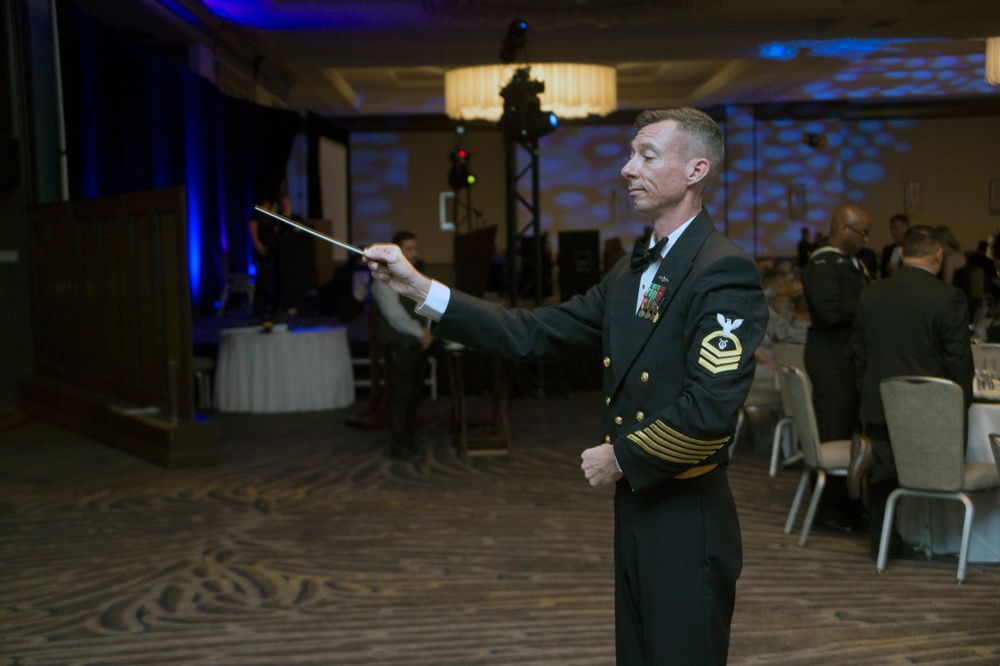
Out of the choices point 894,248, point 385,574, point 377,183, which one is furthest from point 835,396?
point 377,183

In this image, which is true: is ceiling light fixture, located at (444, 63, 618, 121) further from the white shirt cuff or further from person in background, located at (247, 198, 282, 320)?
the white shirt cuff

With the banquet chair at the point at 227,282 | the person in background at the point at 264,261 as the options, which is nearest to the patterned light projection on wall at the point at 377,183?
the banquet chair at the point at 227,282

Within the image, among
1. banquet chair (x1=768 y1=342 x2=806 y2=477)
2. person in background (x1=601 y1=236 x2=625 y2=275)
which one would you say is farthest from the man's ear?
person in background (x1=601 y1=236 x2=625 y2=275)

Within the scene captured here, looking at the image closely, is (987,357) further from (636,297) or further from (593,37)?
(593,37)

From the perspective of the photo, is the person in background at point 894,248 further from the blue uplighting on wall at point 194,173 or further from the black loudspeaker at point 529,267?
the blue uplighting on wall at point 194,173

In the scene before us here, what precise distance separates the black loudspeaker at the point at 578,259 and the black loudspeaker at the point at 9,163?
662 cm

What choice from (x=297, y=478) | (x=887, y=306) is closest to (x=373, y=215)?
(x=297, y=478)

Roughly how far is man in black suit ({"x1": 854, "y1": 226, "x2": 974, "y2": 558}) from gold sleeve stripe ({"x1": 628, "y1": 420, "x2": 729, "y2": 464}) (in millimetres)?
2944

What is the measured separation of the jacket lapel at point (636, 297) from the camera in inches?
76.9

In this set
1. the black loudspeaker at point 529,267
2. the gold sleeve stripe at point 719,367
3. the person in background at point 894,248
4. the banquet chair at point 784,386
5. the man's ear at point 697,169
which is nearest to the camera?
the gold sleeve stripe at point 719,367

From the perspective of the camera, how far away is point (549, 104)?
35.7 feet

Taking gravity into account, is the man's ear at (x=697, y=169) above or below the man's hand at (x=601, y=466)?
above

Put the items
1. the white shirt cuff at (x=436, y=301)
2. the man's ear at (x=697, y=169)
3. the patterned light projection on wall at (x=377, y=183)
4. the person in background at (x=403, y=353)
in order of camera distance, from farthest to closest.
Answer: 1. the patterned light projection on wall at (x=377, y=183)
2. the person in background at (x=403, y=353)
3. the white shirt cuff at (x=436, y=301)
4. the man's ear at (x=697, y=169)

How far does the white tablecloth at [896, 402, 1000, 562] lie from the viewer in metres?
4.58
